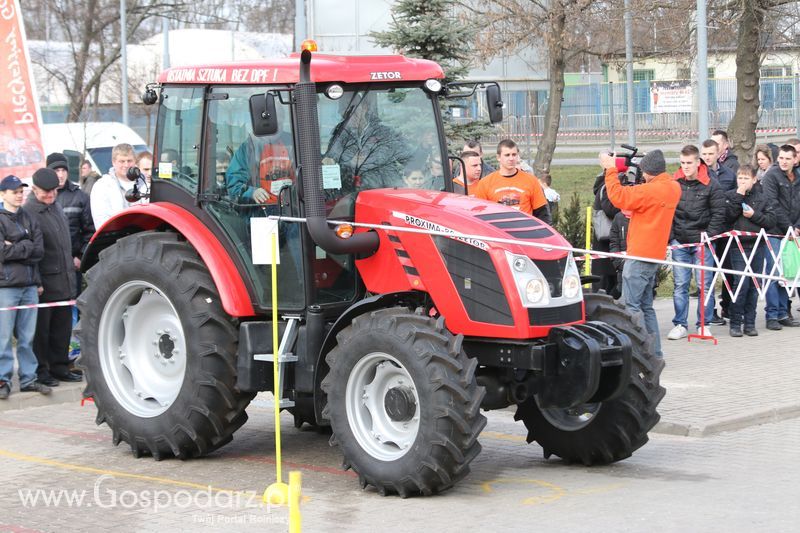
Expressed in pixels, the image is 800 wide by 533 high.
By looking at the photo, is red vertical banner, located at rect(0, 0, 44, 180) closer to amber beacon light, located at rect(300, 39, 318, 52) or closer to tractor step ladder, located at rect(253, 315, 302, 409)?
tractor step ladder, located at rect(253, 315, 302, 409)

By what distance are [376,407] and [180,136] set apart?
2711mm

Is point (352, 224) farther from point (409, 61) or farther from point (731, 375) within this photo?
point (731, 375)

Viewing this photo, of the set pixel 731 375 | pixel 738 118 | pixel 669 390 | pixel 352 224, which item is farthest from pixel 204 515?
pixel 738 118

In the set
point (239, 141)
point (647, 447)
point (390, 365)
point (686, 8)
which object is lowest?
point (647, 447)

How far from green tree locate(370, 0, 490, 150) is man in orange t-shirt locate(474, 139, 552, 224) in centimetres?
712

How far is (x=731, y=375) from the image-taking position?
12031mm

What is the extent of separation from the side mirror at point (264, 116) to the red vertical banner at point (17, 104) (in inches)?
309

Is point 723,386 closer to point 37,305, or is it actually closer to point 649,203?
point 649,203

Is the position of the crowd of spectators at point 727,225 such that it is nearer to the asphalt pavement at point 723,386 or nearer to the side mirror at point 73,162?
the asphalt pavement at point 723,386

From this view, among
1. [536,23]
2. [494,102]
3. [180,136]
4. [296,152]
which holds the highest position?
[536,23]

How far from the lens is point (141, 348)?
9.41m

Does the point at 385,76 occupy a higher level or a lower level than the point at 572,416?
higher

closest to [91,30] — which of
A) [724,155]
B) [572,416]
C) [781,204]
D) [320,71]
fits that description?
[724,155]

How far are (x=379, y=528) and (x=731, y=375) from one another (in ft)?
19.7
